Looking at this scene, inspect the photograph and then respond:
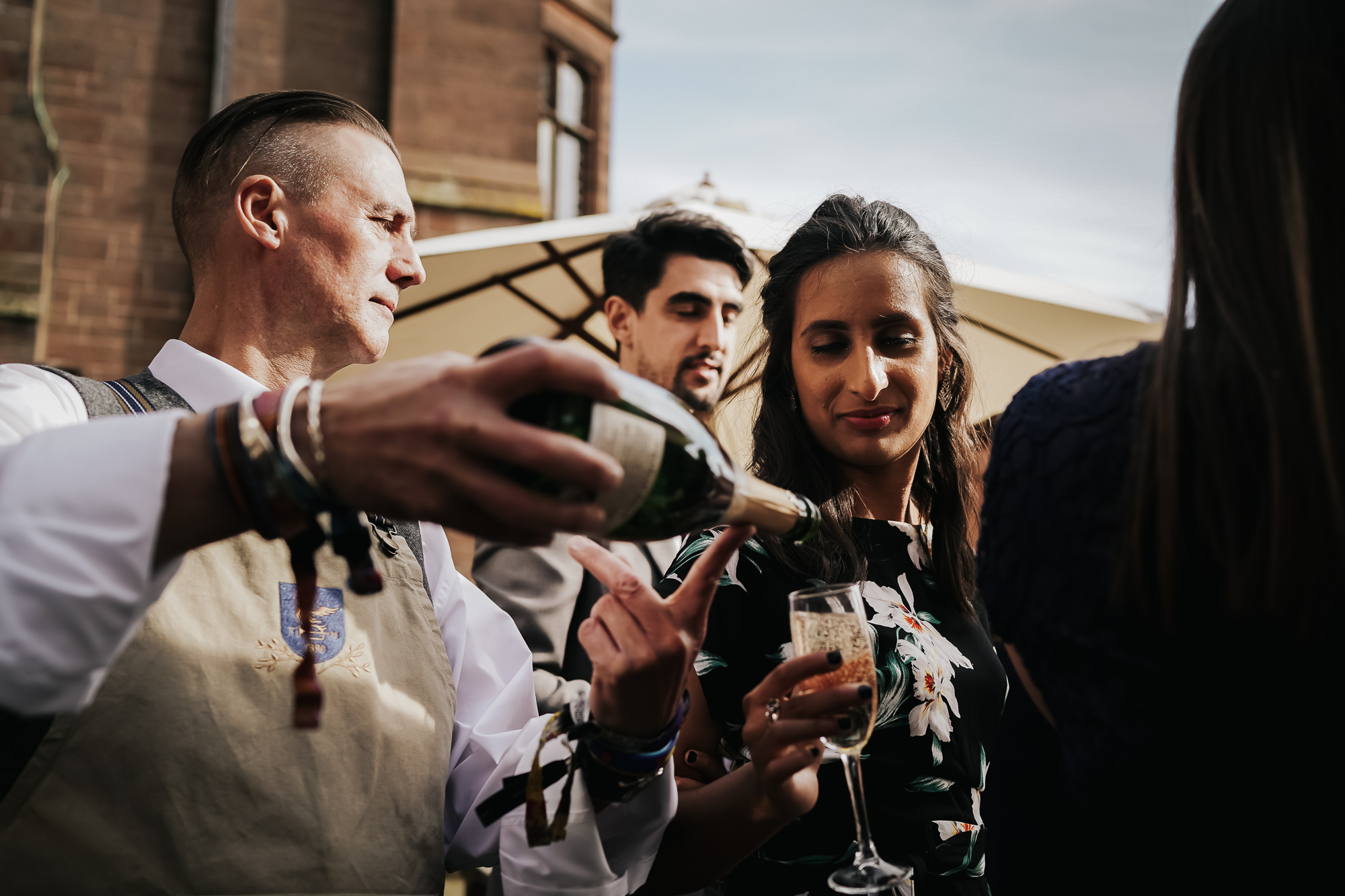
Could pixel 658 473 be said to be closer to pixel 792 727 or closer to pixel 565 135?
pixel 792 727

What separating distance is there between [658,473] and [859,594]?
688 millimetres

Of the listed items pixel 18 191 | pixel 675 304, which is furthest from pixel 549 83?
pixel 675 304

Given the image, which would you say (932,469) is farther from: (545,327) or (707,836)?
(545,327)

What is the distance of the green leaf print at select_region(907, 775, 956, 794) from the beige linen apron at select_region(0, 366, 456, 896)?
90 centimetres

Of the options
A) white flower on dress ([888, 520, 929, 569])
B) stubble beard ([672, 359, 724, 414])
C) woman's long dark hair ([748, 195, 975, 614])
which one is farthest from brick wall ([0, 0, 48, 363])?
white flower on dress ([888, 520, 929, 569])

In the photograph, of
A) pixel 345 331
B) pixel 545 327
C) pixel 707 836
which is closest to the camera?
pixel 707 836

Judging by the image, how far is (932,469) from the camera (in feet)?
8.17

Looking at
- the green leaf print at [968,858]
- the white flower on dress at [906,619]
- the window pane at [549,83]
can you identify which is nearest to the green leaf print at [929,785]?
the green leaf print at [968,858]

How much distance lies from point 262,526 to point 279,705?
751mm

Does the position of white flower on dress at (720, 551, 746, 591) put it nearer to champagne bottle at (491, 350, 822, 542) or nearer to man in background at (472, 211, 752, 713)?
champagne bottle at (491, 350, 822, 542)

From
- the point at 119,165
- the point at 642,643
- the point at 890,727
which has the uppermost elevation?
the point at 119,165

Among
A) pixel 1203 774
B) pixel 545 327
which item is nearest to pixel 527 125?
pixel 545 327

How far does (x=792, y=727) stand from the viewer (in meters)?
1.45

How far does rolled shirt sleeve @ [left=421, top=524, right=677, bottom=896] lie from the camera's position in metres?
1.64
